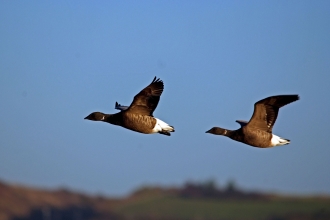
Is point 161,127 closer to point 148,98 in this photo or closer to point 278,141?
point 148,98

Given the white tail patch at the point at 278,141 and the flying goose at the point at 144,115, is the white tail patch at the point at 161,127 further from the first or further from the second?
the white tail patch at the point at 278,141

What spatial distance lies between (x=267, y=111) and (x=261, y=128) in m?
0.57

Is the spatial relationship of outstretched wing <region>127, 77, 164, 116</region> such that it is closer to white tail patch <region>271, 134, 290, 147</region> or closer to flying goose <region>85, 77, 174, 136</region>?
flying goose <region>85, 77, 174, 136</region>

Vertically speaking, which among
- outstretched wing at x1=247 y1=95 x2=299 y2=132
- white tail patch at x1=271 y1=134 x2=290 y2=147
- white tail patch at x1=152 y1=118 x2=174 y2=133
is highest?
outstretched wing at x1=247 y1=95 x2=299 y2=132

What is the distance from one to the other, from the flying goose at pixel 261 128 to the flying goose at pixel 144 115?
86.3 inches

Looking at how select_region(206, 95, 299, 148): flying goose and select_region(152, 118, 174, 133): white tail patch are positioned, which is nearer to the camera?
select_region(206, 95, 299, 148): flying goose

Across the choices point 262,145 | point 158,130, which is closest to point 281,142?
point 262,145

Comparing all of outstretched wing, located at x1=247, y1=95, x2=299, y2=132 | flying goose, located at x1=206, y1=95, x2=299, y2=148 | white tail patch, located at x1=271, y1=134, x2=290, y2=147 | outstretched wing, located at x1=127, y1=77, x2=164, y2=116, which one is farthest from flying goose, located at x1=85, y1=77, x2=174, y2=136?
white tail patch, located at x1=271, y1=134, x2=290, y2=147

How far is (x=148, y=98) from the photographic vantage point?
111 feet

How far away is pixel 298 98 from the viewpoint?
3331 centimetres

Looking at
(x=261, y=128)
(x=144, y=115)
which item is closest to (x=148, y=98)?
(x=144, y=115)

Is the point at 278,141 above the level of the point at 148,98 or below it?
below

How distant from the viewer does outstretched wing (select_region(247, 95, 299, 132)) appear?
33.8 meters

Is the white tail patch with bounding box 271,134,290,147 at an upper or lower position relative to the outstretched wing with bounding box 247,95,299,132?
lower
